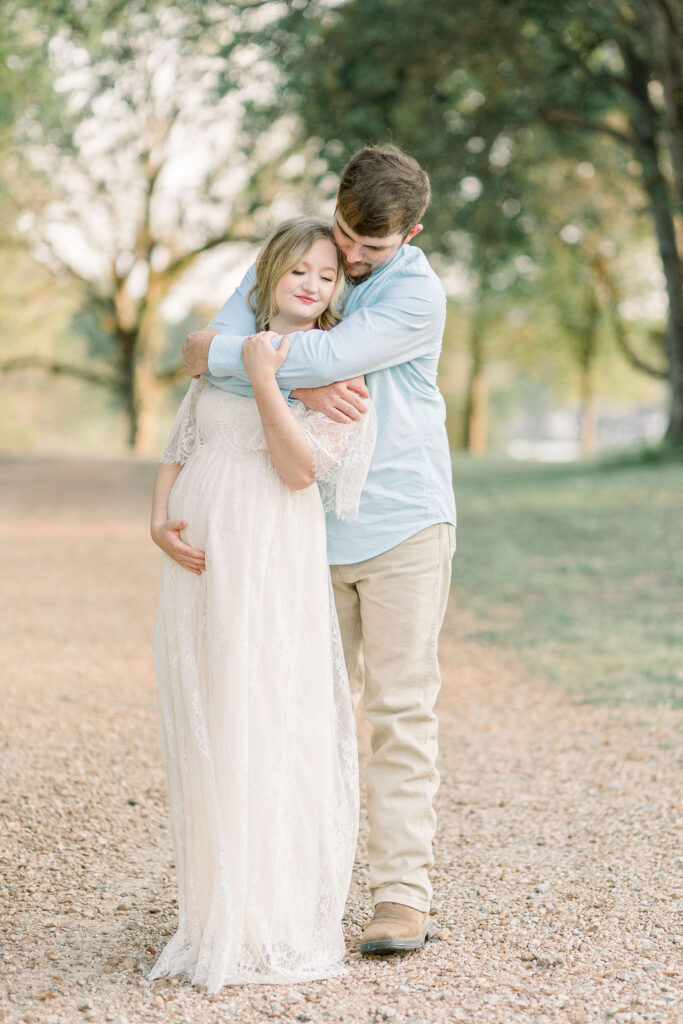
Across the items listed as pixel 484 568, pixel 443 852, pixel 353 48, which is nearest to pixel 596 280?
pixel 353 48

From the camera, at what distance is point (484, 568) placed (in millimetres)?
10375

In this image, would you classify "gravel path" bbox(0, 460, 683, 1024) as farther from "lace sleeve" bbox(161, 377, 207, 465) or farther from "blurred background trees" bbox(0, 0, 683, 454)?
"blurred background trees" bbox(0, 0, 683, 454)

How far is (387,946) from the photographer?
3008 millimetres

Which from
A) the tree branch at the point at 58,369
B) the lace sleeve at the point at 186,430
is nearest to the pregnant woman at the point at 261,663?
the lace sleeve at the point at 186,430

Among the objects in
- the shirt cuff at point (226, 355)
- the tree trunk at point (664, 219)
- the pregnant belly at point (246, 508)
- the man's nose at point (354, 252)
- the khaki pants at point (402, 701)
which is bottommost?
the khaki pants at point (402, 701)

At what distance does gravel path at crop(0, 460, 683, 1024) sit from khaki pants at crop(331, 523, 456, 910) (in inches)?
10.9

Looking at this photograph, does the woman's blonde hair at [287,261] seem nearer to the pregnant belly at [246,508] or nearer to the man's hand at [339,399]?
the man's hand at [339,399]

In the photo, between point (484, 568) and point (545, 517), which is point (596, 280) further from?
point (484, 568)

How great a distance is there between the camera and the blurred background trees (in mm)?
12969

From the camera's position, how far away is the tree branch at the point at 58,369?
3058 centimetres

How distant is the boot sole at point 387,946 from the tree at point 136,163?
444 inches

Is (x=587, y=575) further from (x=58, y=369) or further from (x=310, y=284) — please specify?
(x=58, y=369)

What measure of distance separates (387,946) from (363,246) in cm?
187

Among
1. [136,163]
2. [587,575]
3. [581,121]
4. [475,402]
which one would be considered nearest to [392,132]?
[587,575]
